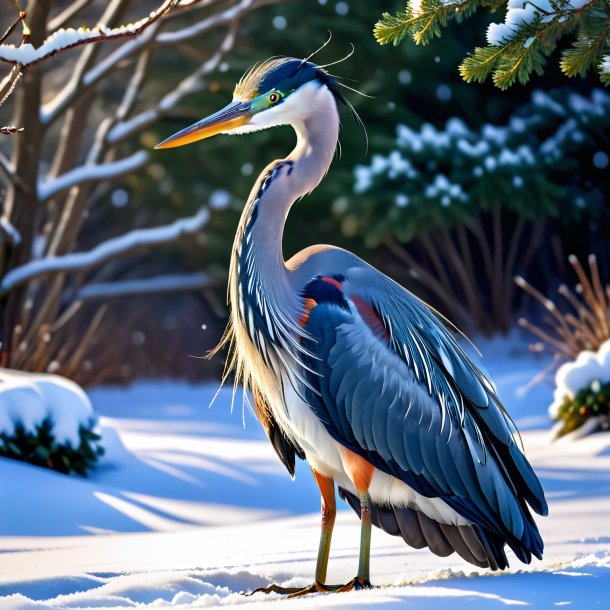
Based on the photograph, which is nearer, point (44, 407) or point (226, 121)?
point (226, 121)

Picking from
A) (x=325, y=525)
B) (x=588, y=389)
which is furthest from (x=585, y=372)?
(x=325, y=525)

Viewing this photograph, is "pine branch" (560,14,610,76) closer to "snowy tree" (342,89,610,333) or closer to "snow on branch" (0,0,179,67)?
"snow on branch" (0,0,179,67)

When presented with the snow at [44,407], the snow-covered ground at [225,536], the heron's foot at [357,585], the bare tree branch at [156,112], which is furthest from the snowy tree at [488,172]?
the heron's foot at [357,585]

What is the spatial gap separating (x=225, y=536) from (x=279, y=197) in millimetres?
2478

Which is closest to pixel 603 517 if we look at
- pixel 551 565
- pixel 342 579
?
pixel 551 565

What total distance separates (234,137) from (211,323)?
13.9ft

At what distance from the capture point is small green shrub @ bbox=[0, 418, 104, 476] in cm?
710

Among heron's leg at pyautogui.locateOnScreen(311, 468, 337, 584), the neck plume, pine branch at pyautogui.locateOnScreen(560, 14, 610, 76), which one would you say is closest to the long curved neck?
the neck plume

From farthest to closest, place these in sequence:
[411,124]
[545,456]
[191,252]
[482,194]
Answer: [191,252]
[411,124]
[482,194]
[545,456]

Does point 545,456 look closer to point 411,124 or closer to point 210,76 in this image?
point 411,124

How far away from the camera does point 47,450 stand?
7.19 m

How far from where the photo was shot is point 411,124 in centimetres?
1340

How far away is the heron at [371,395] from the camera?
154 inches

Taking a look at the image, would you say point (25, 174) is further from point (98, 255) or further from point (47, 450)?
point (47, 450)
